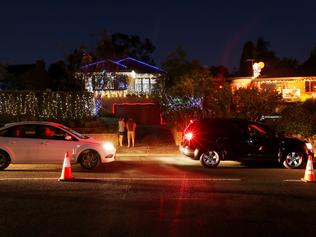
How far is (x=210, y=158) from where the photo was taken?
1491 centimetres

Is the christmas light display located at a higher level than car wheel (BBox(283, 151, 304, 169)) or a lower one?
higher

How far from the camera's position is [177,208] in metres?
8.49

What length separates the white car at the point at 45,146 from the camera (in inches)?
544

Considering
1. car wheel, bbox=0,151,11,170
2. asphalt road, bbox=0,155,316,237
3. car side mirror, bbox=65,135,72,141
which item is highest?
car side mirror, bbox=65,135,72,141

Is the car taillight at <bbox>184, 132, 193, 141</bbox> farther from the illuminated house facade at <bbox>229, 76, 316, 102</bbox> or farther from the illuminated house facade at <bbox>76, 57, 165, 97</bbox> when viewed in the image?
the illuminated house facade at <bbox>229, 76, 316, 102</bbox>

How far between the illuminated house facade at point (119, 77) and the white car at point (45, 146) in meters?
15.4

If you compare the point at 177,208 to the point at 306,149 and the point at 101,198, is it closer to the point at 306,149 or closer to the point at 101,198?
the point at 101,198

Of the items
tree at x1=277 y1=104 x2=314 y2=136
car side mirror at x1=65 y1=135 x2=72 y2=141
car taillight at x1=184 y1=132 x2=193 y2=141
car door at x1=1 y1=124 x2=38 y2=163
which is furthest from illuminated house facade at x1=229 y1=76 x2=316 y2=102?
car door at x1=1 y1=124 x2=38 y2=163

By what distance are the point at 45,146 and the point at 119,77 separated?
20671 millimetres

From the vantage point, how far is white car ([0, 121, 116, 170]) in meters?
13.8

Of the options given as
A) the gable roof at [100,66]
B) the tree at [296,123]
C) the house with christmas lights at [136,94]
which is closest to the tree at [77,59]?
the gable roof at [100,66]

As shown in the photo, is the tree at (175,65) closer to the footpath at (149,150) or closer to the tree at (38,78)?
the tree at (38,78)

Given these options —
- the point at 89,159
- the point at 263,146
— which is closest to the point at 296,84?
the point at 263,146

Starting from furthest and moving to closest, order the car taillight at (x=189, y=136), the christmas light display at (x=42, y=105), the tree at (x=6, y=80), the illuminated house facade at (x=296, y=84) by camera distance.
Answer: the illuminated house facade at (x=296, y=84) → the tree at (x=6, y=80) → the christmas light display at (x=42, y=105) → the car taillight at (x=189, y=136)
